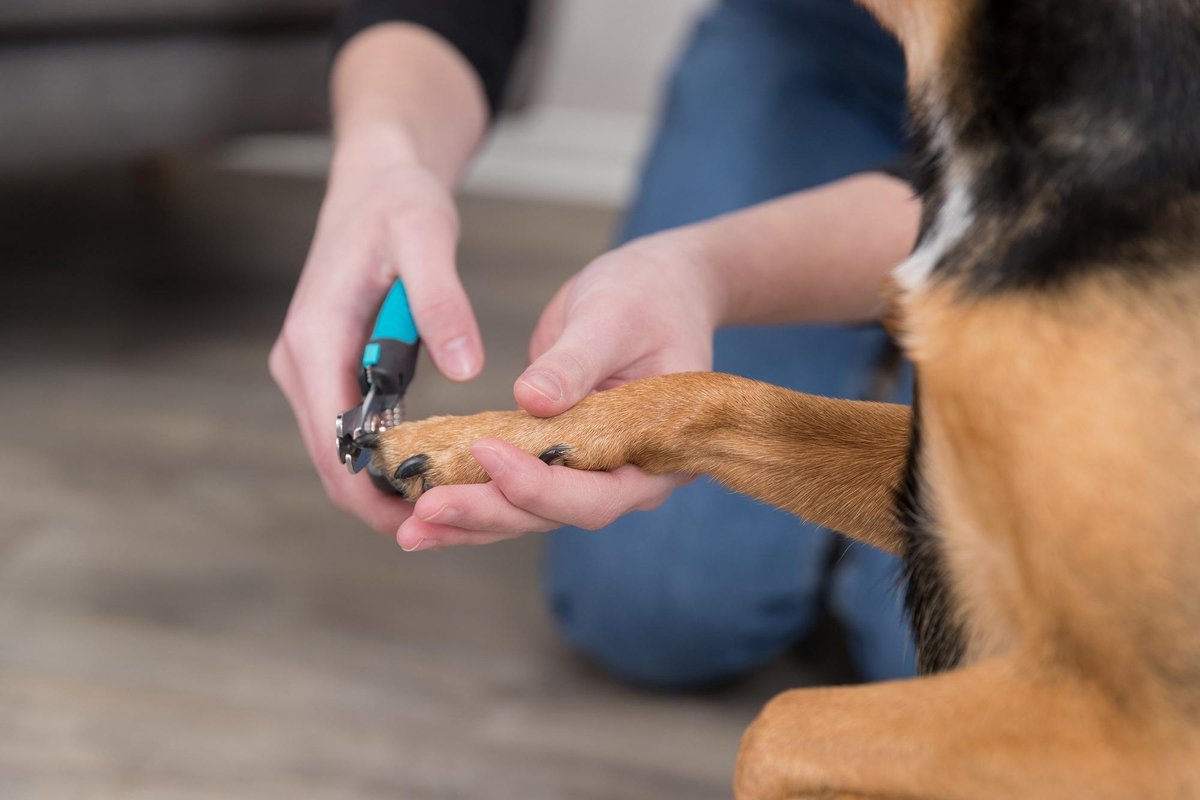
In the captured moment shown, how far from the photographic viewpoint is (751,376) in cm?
151

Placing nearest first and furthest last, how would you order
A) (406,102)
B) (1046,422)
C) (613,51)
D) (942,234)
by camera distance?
(1046,422)
(942,234)
(406,102)
(613,51)

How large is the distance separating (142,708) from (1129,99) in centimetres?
113

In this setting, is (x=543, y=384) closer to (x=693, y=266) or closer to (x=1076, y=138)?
(x=693, y=266)

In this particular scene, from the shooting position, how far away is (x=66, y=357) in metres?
2.19

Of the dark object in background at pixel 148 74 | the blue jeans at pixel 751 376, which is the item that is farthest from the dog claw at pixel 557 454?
the dark object in background at pixel 148 74

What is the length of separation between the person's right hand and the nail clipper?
0.02m

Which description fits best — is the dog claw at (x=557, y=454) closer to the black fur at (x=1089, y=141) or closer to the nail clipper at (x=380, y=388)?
the nail clipper at (x=380, y=388)

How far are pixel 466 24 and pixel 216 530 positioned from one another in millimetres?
759

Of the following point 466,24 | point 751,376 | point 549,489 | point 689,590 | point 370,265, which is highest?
point 466,24

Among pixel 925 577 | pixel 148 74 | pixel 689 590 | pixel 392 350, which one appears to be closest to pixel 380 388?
pixel 392 350

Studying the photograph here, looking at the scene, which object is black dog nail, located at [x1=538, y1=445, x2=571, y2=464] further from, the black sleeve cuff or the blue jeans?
the black sleeve cuff

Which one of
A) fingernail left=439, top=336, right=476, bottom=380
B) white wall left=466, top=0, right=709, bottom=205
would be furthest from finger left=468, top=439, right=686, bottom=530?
white wall left=466, top=0, right=709, bottom=205

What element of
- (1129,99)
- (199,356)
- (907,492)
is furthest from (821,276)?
(199,356)

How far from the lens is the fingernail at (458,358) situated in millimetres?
940
